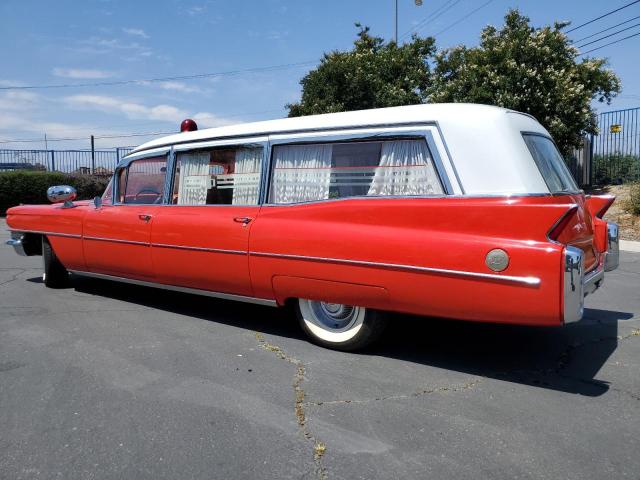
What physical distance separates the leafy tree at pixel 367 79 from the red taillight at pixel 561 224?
18.0 metres

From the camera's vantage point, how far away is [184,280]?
186 inches

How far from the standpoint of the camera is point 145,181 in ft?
18.0

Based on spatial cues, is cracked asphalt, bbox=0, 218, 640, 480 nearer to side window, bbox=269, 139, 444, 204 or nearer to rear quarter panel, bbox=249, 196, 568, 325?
rear quarter panel, bbox=249, 196, 568, 325

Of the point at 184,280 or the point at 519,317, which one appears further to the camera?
Result: the point at 184,280

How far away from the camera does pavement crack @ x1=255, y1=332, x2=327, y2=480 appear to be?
252cm

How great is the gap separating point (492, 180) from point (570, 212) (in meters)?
0.49

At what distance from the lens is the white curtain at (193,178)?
4871 millimetres

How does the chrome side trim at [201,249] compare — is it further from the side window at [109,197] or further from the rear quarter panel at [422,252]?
the side window at [109,197]

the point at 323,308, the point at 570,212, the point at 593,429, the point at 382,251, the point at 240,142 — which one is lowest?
the point at 593,429

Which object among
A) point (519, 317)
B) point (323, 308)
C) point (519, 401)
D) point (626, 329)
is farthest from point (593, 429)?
point (626, 329)

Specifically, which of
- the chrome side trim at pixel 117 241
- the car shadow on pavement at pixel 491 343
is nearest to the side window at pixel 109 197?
the chrome side trim at pixel 117 241

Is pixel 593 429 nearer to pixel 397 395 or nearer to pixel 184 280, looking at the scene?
pixel 397 395

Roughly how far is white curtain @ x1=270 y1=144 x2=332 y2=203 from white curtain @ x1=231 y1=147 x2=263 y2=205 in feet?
0.60

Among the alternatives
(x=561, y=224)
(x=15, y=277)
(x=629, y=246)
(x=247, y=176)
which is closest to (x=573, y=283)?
(x=561, y=224)
